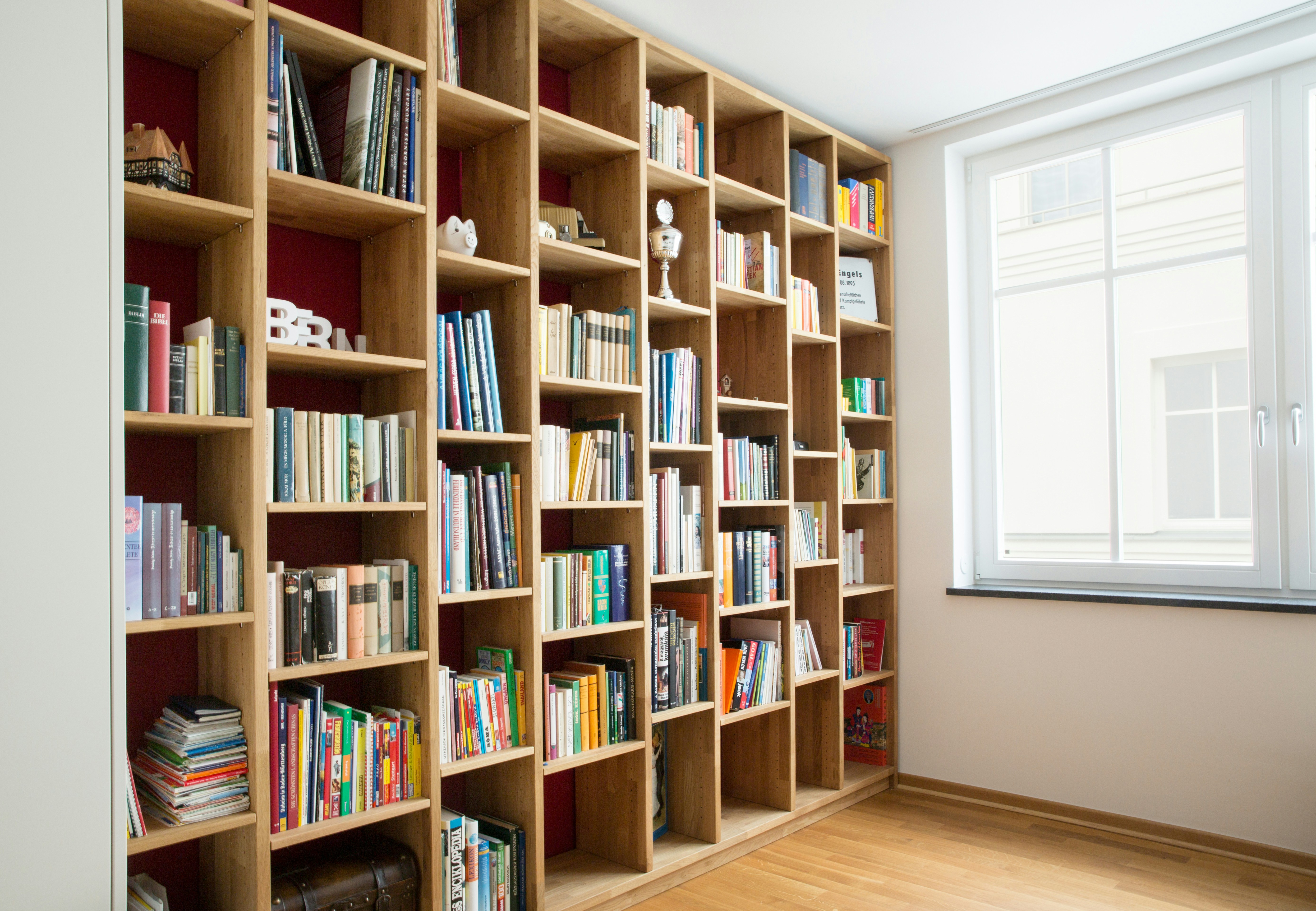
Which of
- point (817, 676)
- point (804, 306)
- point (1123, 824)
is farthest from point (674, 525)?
point (1123, 824)

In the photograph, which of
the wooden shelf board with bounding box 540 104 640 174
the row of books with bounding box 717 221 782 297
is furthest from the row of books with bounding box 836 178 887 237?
the wooden shelf board with bounding box 540 104 640 174

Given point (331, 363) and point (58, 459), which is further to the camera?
point (331, 363)

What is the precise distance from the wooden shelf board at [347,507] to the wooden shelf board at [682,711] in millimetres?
1123

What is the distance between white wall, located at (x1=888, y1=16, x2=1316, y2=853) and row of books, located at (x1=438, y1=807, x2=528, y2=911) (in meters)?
2.14

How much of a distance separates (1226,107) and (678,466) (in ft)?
8.19

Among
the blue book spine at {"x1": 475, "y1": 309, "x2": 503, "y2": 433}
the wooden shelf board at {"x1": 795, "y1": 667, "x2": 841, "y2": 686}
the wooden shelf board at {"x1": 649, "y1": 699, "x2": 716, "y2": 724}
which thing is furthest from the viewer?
the wooden shelf board at {"x1": 795, "y1": 667, "x2": 841, "y2": 686}

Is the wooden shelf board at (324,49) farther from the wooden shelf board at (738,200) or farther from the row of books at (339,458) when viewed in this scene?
the wooden shelf board at (738,200)

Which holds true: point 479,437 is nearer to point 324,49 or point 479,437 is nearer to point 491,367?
point 491,367

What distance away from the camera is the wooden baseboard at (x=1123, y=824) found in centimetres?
318

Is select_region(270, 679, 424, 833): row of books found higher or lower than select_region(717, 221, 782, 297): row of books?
lower

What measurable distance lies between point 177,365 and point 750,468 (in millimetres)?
2067

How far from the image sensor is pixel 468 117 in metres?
2.65

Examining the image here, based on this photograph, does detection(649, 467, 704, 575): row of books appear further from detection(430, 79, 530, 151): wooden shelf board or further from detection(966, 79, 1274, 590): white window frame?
detection(966, 79, 1274, 590): white window frame

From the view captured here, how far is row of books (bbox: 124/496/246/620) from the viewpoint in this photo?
74.0 inches
